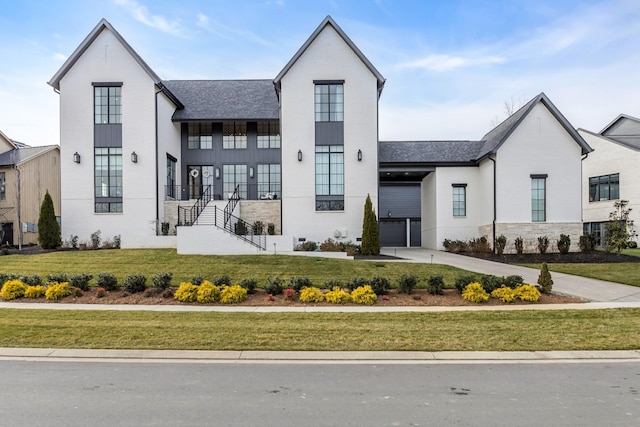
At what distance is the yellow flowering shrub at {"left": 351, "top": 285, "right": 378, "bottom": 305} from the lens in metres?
12.3

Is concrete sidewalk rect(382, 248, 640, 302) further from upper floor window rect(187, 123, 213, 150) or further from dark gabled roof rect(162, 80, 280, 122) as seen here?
upper floor window rect(187, 123, 213, 150)

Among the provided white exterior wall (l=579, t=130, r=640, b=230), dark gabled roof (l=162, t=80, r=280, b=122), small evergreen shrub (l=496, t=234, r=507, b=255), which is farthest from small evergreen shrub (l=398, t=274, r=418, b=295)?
white exterior wall (l=579, t=130, r=640, b=230)

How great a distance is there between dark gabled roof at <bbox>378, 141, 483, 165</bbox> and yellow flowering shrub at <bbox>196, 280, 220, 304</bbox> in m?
15.9

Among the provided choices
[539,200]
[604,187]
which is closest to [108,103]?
[539,200]

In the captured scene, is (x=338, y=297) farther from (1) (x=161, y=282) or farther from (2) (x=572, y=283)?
(2) (x=572, y=283)

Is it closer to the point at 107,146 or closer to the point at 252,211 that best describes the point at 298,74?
the point at 252,211

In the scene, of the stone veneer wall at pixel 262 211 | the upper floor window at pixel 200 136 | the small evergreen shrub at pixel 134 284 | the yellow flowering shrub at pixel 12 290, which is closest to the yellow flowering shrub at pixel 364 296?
the small evergreen shrub at pixel 134 284

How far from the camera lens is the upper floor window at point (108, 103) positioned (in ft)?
78.3

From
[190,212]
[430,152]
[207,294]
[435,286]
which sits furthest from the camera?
[430,152]

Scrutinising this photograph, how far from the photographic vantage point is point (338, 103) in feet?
78.6

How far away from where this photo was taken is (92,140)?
78.0 feet

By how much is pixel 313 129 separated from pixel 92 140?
1160 centimetres

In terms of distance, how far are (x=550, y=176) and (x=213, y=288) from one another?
18.8 m

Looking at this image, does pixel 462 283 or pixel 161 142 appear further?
pixel 161 142
